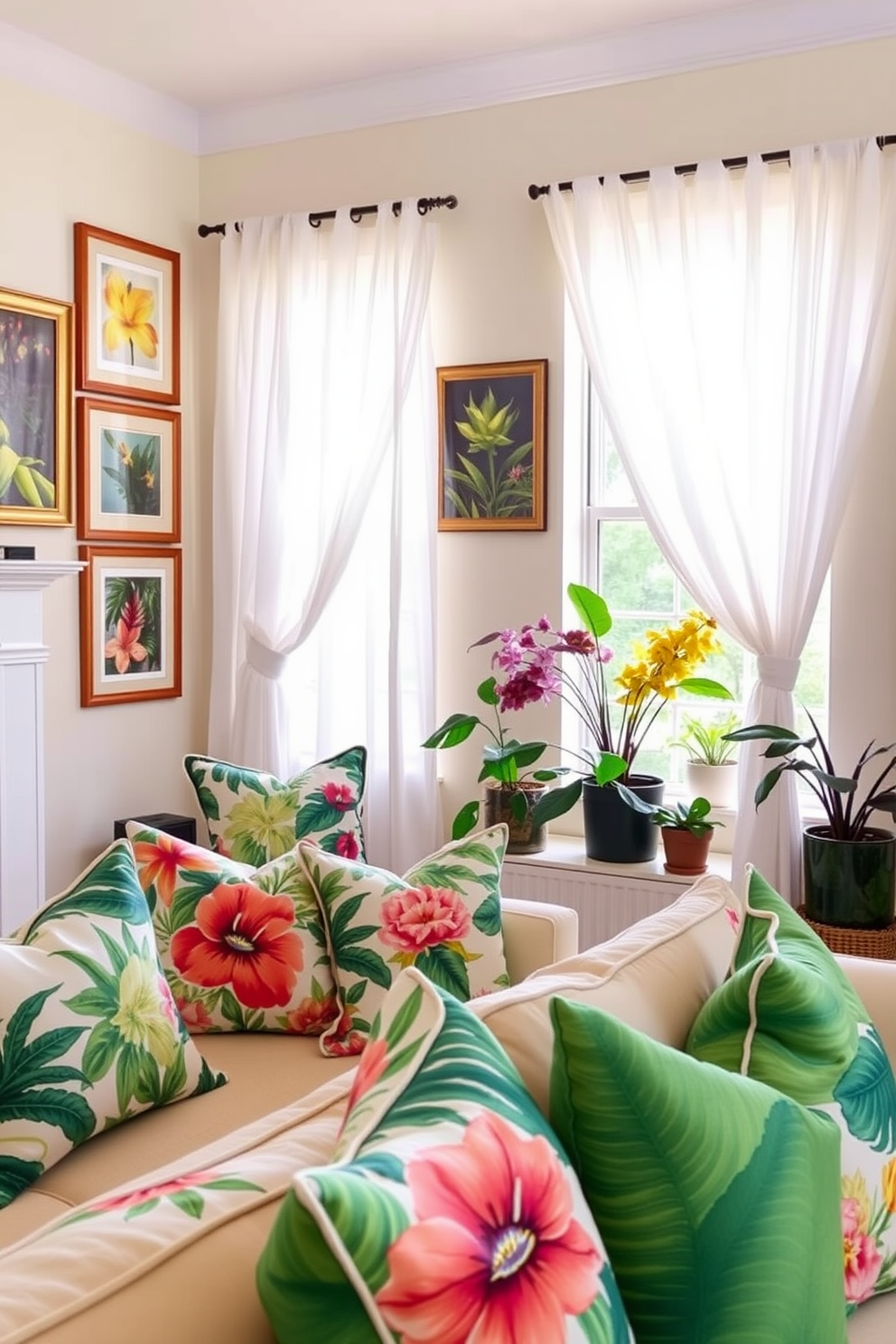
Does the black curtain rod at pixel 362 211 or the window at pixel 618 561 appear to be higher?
the black curtain rod at pixel 362 211

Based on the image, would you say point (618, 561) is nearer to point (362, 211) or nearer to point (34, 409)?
point (362, 211)

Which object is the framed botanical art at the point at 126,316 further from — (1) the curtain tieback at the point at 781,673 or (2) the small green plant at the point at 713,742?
(1) the curtain tieback at the point at 781,673

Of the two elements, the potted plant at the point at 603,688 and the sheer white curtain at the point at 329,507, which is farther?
the sheer white curtain at the point at 329,507

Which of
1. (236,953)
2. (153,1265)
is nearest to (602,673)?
(236,953)

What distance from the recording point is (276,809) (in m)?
2.77

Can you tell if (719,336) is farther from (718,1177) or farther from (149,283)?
(718,1177)

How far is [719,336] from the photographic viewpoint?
3.96 metres

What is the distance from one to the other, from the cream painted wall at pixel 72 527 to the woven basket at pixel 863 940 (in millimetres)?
2417

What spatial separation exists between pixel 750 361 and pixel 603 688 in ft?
3.44

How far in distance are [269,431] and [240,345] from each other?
36 cm

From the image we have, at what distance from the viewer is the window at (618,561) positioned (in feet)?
14.0

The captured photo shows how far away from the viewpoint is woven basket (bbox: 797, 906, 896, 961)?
131 inches

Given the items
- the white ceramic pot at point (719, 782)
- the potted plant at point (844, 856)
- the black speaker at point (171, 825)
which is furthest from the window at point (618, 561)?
the black speaker at point (171, 825)

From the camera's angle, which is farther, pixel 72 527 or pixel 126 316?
pixel 126 316
